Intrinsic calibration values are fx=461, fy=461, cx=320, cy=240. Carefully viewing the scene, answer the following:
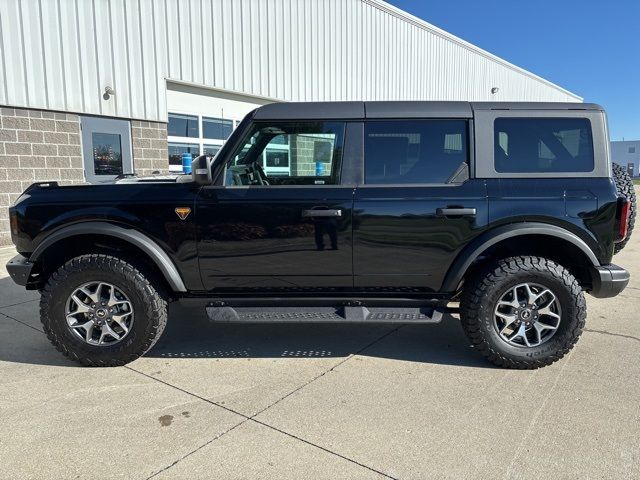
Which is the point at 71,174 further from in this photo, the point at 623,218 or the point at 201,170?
the point at 623,218

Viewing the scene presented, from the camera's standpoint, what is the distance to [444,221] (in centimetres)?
327

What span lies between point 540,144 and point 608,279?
3.52 ft

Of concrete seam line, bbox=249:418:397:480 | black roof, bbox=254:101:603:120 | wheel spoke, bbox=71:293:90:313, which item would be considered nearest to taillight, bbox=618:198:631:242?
black roof, bbox=254:101:603:120

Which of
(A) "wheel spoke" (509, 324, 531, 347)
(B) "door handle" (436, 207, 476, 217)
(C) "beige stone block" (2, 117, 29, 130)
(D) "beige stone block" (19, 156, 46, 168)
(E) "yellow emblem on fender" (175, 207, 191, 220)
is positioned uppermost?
(C) "beige stone block" (2, 117, 29, 130)

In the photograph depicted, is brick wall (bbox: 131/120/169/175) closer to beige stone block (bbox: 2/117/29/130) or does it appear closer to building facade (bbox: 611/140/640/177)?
beige stone block (bbox: 2/117/29/130)

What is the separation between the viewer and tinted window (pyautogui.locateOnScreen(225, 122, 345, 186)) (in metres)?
3.40

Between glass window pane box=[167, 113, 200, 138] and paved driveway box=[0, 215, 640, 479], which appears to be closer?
paved driveway box=[0, 215, 640, 479]

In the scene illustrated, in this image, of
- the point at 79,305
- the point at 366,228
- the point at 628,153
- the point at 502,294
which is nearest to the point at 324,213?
the point at 366,228

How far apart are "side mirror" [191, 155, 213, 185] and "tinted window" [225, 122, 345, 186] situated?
17cm

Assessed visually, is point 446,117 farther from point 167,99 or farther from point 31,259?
point 167,99

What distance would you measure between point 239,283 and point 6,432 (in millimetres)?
1631

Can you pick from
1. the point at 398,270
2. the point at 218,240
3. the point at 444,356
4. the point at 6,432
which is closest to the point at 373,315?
the point at 398,270

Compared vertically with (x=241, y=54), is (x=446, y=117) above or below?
below

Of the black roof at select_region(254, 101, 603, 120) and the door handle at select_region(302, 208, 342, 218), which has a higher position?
the black roof at select_region(254, 101, 603, 120)
